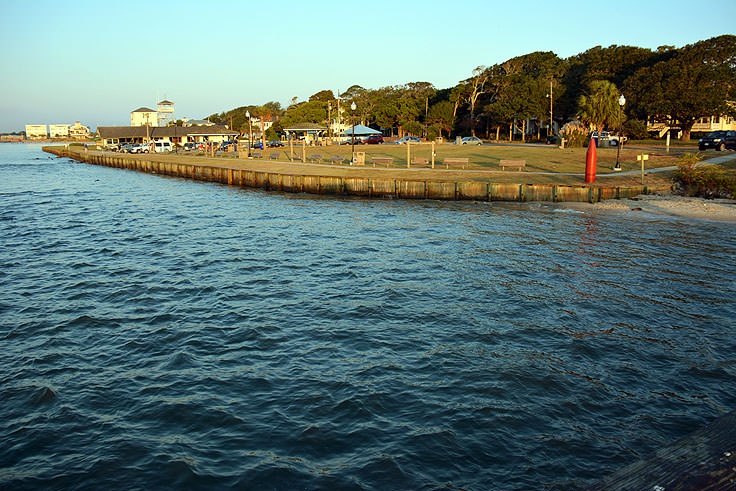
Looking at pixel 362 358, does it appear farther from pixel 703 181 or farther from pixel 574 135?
pixel 574 135

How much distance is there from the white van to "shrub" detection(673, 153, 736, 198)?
85.4m

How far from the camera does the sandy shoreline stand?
26.2m

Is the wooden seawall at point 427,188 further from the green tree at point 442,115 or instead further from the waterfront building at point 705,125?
the green tree at point 442,115

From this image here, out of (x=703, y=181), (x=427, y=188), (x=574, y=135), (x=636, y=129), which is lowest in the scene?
(x=427, y=188)

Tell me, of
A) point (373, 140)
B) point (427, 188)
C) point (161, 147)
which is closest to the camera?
point (427, 188)

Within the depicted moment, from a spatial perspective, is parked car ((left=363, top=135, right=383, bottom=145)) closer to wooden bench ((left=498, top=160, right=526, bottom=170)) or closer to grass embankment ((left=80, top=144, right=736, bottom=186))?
grass embankment ((left=80, top=144, right=736, bottom=186))

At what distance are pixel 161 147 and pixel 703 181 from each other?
9063cm

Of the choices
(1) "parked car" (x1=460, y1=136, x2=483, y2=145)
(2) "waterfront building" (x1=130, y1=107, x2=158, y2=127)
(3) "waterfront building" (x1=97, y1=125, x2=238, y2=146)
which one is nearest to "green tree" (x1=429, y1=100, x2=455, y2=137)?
(1) "parked car" (x1=460, y1=136, x2=483, y2=145)

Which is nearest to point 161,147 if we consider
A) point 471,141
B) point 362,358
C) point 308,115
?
point 308,115

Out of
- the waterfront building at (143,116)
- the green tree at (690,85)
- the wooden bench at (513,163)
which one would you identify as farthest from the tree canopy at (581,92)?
the waterfront building at (143,116)

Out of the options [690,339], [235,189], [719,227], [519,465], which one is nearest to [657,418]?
[519,465]

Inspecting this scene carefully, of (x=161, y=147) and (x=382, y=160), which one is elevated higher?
(x=161, y=147)

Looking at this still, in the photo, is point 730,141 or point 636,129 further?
point 636,129

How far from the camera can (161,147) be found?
98562 mm
